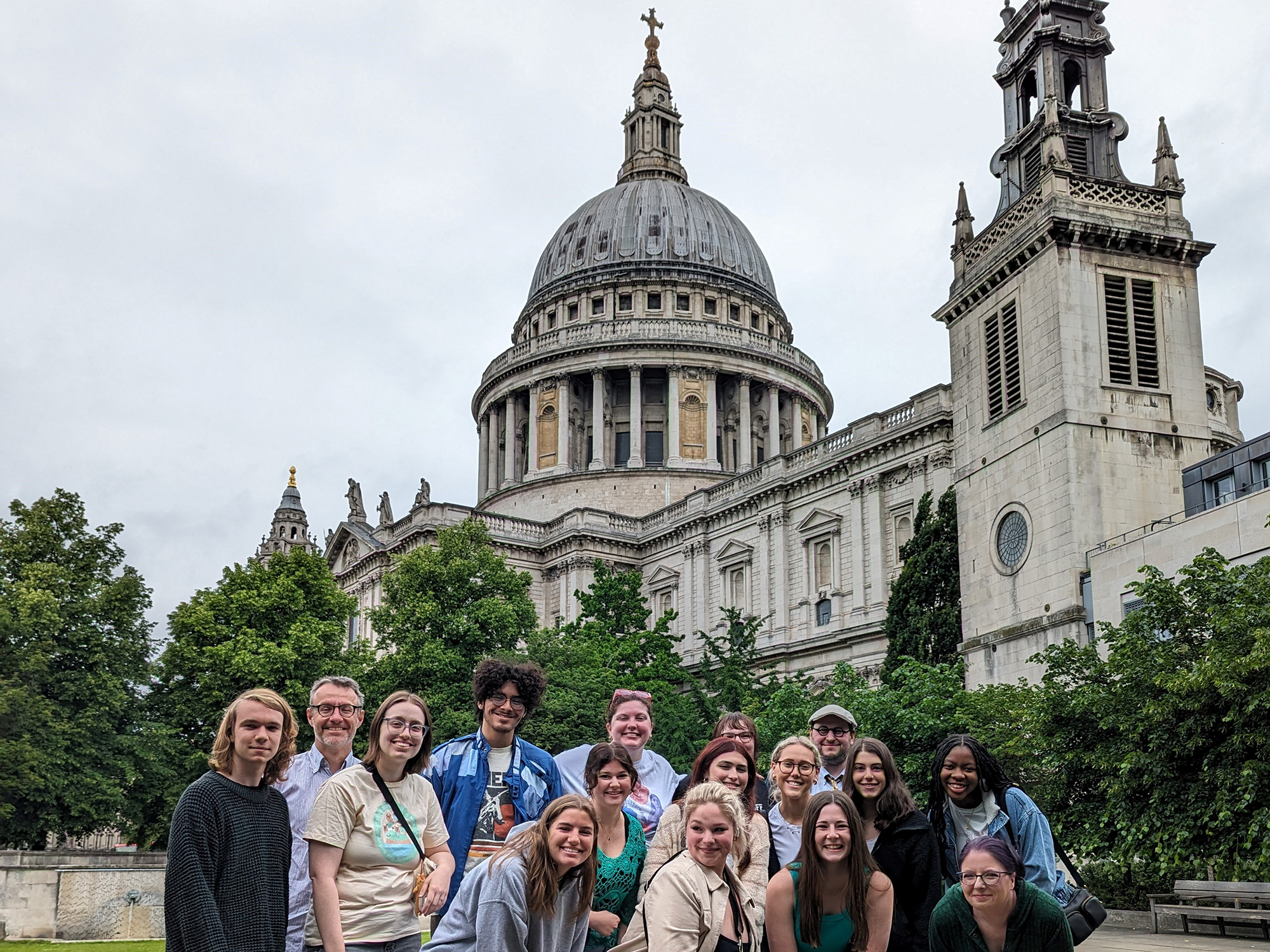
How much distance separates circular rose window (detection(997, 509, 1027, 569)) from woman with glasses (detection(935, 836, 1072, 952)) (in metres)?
24.1

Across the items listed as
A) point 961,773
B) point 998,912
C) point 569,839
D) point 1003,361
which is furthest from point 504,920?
point 1003,361

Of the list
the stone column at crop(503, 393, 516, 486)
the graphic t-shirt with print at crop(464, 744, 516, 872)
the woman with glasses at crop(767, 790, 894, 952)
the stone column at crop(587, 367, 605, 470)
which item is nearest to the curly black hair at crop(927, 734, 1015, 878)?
the woman with glasses at crop(767, 790, 894, 952)

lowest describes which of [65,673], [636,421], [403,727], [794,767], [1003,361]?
[794,767]

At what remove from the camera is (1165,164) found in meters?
32.2

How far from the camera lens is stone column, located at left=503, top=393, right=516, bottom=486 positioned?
8025cm

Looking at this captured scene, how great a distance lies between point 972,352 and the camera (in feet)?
110

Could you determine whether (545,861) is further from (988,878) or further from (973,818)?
(973,818)

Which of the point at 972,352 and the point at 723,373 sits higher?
the point at 723,373

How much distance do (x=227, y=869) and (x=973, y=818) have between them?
456cm

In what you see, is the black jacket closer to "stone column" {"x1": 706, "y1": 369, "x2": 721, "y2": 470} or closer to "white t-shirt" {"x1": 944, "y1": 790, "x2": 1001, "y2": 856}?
"white t-shirt" {"x1": 944, "y1": 790, "x2": 1001, "y2": 856}

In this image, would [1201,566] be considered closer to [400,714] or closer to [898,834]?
[898,834]

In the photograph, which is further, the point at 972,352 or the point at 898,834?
the point at 972,352

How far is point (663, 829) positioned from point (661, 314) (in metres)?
75.2

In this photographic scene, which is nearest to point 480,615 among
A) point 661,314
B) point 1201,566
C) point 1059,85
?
point 1059,85
